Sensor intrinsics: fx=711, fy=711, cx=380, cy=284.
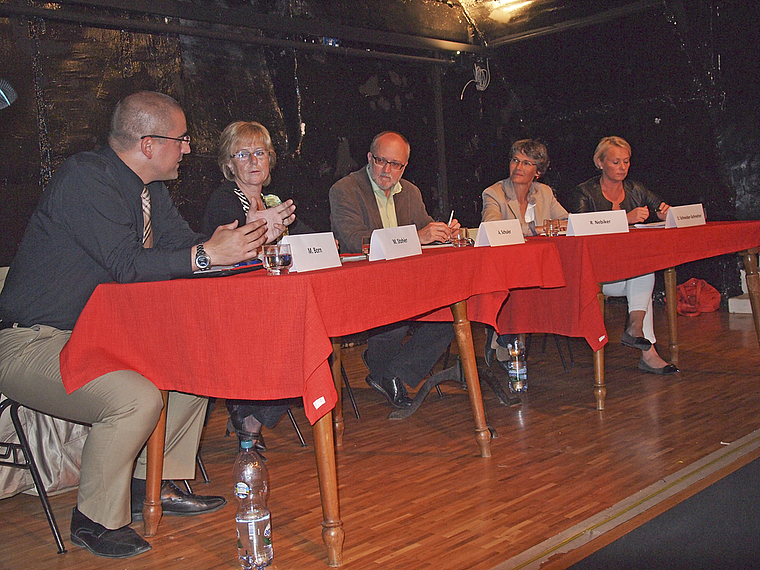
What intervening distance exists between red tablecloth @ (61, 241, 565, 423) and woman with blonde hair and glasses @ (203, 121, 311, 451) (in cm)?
77

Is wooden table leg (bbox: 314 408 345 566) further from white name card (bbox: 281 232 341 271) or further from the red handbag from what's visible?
the red handbag

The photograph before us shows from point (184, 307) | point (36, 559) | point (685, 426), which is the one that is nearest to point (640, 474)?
point (685, 426)

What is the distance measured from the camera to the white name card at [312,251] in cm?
186

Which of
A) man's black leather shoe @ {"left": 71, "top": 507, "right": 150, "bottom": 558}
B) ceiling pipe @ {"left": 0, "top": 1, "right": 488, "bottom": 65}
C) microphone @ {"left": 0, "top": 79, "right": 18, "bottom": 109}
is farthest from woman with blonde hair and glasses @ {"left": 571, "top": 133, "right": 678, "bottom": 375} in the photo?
microphone @ {"left": 0, "top": 79, "right": 18, "bottom": 109}

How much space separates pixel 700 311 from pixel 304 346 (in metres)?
4.87

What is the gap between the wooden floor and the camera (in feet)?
6.19

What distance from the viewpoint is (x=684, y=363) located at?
3.92m

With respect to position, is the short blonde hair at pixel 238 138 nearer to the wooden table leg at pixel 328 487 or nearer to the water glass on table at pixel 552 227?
the water glass on table at pixel 552 227

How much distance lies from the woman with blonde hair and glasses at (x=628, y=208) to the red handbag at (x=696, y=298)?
70.5 inches

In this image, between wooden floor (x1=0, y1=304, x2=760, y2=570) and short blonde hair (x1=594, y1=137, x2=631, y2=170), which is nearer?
wooden floor (x1=0, y1=304, x2=760, y2=570)

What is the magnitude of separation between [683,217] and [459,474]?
6.00ft

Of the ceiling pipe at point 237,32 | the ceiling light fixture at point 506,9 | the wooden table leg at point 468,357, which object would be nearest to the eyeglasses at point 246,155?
the wooden table leg at point 468,357

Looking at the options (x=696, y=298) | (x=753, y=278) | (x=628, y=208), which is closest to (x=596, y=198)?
(x=628, y=208)

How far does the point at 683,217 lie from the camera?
341 centimetres
